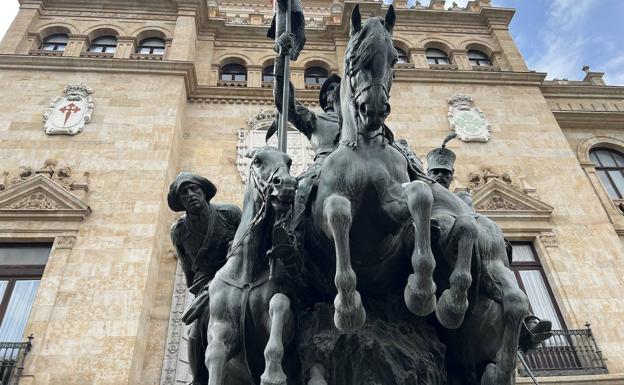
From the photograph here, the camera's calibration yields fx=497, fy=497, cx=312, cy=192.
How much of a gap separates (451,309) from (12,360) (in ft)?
28.4

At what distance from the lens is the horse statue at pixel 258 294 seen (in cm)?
291

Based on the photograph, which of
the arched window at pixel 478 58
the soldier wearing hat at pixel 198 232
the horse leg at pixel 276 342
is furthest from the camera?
the arched window at pixel 478 58

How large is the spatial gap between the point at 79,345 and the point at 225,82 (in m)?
9.26

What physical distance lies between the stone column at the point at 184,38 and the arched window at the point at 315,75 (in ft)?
12.5

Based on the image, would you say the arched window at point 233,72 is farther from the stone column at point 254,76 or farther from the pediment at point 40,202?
the pediment at point 40,202

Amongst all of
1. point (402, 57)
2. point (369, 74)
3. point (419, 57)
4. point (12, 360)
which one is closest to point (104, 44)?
point (402, 57)

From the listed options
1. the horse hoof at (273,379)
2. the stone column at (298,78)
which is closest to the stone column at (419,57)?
the stone column at (298,78)

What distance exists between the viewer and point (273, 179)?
3.08 meters

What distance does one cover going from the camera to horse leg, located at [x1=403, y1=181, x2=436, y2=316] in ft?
8.45

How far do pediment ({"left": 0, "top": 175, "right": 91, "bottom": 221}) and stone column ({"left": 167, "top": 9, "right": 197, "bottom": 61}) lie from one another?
5.74 metres

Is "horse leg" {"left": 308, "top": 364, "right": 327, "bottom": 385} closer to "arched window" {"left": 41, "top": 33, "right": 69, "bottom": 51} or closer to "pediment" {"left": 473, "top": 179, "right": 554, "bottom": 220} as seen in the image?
"pediment" {"left": 473, "top": 179, "right": 554, "bottom": 220}

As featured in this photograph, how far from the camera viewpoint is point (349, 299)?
102 inches

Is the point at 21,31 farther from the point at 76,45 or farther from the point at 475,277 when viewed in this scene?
the point at 475,277

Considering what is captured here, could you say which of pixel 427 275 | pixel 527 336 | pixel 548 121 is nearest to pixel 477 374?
pixel 527 336
